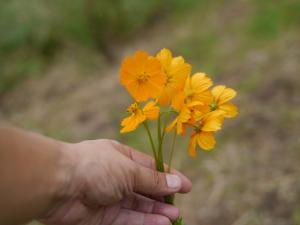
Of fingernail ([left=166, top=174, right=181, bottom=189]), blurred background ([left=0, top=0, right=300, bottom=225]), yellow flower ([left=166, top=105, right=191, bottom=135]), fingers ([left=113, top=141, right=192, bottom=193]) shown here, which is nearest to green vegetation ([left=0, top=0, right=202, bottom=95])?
blurred background ([left=0, top=0, right=300, bottom=225])

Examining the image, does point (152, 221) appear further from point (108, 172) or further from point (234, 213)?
point (234, 213)

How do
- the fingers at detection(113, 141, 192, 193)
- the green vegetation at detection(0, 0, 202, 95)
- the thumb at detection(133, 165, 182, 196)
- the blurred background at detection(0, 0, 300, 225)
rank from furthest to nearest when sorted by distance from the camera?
the green vegetation at detection(0, 0, 202, 95), the blurred background at detection(0, 0, 300, 225), the fingers at detection(113, 141, 192, 193), the thumb at detection(133, 165, 182, 196)

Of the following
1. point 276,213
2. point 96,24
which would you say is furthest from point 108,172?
point 96,24

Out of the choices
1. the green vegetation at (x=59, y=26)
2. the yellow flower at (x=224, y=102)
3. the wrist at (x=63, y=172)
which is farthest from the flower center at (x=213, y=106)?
the green vegetation at (x=59, y=26)

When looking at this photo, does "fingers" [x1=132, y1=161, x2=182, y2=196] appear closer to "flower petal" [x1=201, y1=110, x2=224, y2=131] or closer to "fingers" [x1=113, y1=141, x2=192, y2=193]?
"fingers" [x1=113, y1=141, x2=192, y2=193]

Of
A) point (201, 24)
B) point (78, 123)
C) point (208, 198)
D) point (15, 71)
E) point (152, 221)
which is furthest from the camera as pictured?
point (15, 71)

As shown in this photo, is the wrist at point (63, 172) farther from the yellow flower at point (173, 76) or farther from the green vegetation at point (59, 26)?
the green vegetation at point (59, 26)
